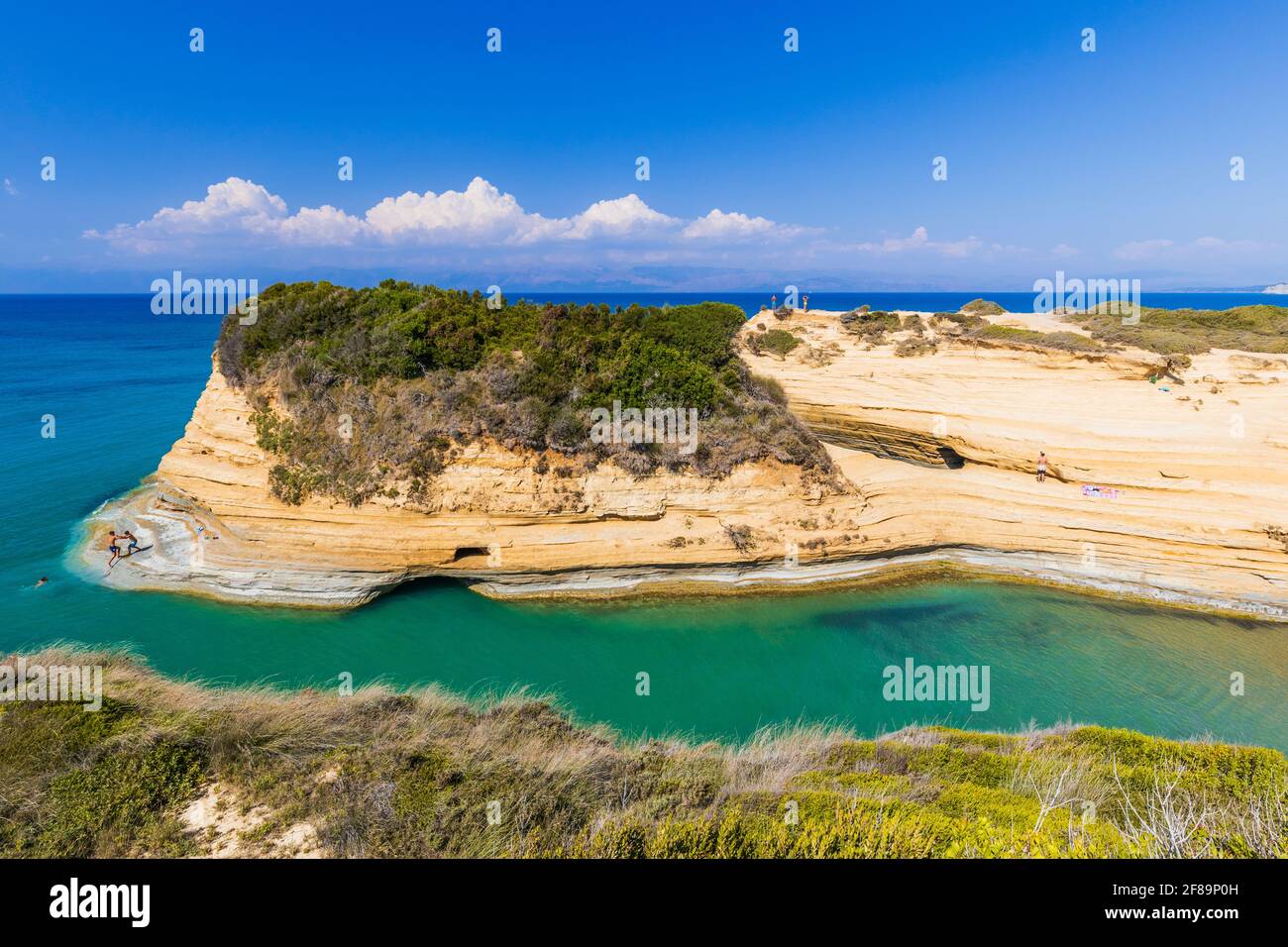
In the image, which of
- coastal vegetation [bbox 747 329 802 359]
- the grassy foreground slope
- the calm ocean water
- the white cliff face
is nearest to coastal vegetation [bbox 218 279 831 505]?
the white cliff face

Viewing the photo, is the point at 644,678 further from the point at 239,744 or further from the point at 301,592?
the point at 301,592

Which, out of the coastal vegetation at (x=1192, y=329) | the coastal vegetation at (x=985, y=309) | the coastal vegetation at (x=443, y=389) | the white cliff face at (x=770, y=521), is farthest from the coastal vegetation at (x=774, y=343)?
the coastal vegetation at (x=1192, y=329)

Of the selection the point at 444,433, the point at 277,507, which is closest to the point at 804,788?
the point at 444,433

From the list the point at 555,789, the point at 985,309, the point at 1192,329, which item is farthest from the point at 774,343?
the point at 555,789

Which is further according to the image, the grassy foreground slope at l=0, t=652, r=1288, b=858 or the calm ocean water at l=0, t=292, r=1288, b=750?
the calm ocean water at l=0, t=292, r=1288, b=750

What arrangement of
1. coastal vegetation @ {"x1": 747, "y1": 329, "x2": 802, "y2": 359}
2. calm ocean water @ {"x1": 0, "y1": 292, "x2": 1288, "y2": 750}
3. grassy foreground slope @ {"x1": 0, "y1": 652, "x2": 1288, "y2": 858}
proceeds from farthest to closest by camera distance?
coastal vegetation @ {"x1": 747, "y1": 329, "x2": 802, "y2": 359} < calm ocean water @ {"x1": 0, "y1": 292, "x2": 1288, "y2": 750} < grassy foreground slope @ {"x1": 0, "y1": 652, "x2": 1288, "y2": 858}

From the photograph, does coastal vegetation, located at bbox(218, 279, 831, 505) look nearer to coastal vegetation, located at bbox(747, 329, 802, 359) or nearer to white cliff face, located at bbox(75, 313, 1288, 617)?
white cliff face, located at bbox(75, 313, 1288, 617)

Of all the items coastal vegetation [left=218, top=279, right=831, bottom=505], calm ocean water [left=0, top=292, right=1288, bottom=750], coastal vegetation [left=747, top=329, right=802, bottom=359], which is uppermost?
coastal vegetation [left=747, top=329, right=802, bottom=359]
